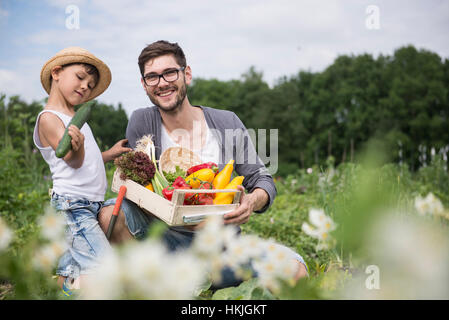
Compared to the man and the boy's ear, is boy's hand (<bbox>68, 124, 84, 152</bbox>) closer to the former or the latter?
the boy's ear

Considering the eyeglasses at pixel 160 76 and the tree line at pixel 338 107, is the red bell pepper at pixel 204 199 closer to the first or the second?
the eyeglasses at pixel 160 76

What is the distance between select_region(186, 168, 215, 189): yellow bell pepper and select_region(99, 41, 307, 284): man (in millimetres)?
187

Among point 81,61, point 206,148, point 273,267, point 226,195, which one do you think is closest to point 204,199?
point 226,195

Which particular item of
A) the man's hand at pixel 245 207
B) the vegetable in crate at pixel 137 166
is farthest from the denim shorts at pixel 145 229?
the man's hand at pixel 245 207

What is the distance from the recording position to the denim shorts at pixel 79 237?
62.2 inches

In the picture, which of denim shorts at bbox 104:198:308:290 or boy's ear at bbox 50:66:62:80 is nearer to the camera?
boy's ear at bbox 50:66:62:80

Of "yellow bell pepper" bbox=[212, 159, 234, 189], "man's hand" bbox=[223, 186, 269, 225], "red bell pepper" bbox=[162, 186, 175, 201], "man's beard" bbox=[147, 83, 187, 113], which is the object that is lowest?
"man's hand" bbox=[223, 186, 269, 225]

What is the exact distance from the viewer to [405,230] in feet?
1.40

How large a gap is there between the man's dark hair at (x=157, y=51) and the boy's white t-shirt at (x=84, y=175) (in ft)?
1.43

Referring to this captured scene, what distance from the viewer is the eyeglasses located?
1.80 meters

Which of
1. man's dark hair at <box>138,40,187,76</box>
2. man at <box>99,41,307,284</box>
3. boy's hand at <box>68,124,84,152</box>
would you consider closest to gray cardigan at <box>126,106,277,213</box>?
man at <box>99,41,307,284</box>

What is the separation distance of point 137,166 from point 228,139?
70 centimetres
